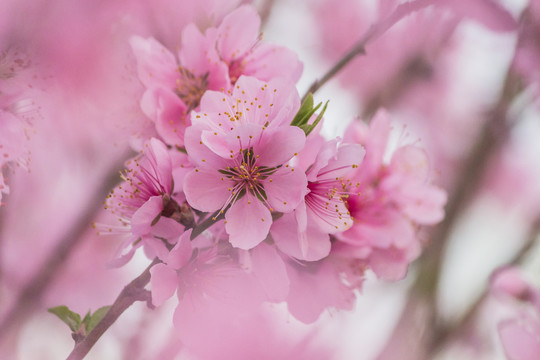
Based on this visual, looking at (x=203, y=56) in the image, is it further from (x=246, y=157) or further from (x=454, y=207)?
(x=454, y=207)

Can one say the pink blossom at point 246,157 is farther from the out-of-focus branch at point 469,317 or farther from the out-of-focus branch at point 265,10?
the out-of-focus branch at point 469,317

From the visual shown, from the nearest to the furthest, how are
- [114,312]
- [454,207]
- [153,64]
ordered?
[114,312] < [153,64] < [454,207]

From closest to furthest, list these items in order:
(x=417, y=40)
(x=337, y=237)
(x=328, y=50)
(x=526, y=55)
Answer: (x=337, y=237) → (x=526, y=55) → (x=417, y=40) → (x=328, y=50)

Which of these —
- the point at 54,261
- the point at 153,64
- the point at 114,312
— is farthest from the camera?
the point at 54,261

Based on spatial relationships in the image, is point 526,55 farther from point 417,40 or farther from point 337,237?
point 337,237

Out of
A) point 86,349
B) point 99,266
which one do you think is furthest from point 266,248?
point 99,266

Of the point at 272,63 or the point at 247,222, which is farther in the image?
the point at 272,63

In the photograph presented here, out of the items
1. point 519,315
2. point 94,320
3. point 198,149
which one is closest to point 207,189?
point 198,149

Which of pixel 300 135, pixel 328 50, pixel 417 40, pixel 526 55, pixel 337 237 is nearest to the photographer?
pixel 300 135
